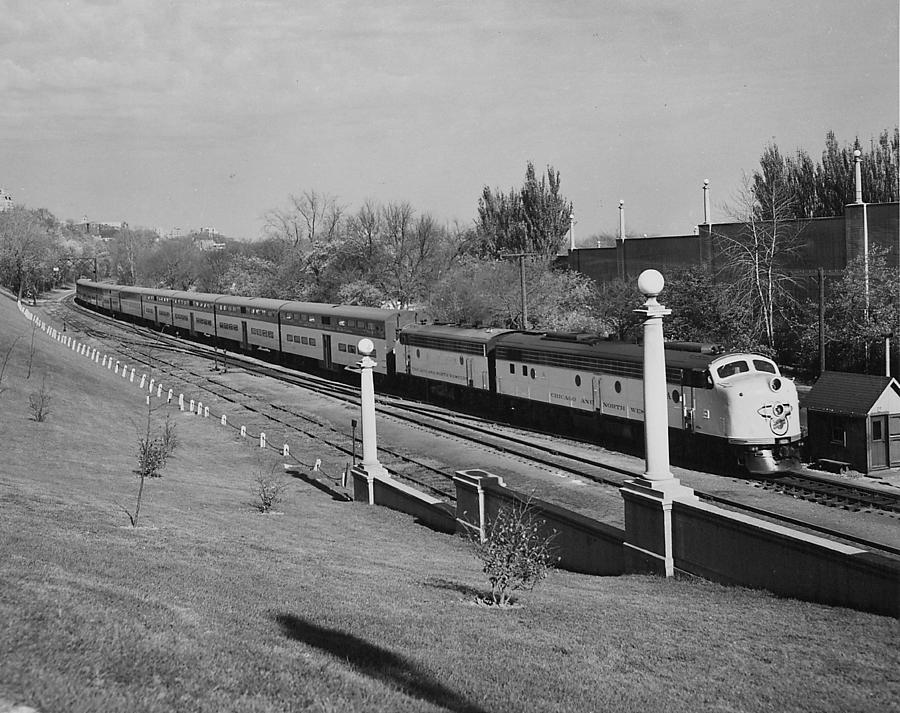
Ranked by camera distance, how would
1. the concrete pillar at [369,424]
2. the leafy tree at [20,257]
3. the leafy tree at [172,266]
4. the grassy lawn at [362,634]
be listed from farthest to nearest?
the leafy tree at [172,266] < the leafy tree at [20,257] < the concrete pillar at [369,424] < the grassy lawn at [362,634]

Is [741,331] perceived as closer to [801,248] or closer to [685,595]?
[801,248]

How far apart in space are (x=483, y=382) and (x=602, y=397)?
A: 7.56 metres

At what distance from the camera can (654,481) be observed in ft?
42.9

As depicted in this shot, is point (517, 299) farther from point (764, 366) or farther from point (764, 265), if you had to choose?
point (764, 366)

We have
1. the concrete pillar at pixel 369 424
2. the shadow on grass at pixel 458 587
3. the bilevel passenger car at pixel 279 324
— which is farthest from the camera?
the bilevel passenger car at pixel 279 324

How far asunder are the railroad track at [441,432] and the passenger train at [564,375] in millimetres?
1193

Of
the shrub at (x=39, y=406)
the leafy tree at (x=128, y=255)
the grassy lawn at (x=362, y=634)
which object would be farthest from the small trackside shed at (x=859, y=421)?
the leafy tree at (x=128, y=255)

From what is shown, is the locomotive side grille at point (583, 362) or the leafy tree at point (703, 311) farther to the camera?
the leafy tree at point (703, 311)

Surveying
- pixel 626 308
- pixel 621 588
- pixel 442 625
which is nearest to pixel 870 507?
pixel 621 588

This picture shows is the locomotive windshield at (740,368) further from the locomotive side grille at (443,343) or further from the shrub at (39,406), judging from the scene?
the shrub at (39,406)

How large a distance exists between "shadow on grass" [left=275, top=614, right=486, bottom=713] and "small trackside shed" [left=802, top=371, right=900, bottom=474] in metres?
17.9

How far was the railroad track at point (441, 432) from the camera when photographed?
19750mm

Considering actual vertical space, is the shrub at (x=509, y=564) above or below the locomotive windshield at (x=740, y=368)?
below

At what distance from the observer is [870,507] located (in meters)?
19.0
